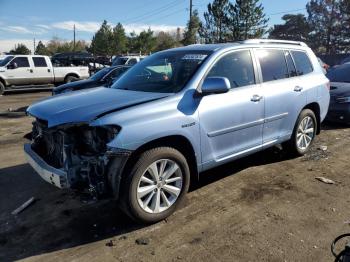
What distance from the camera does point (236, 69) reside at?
502 centimetres

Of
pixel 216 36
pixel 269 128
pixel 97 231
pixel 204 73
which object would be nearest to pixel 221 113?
pixel 204 73

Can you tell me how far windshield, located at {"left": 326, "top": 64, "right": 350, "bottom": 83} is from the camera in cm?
946

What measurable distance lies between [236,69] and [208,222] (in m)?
1.98

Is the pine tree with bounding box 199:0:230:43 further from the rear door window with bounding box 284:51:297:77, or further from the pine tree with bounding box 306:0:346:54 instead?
the rear door window with bounding box 284:51:297:77

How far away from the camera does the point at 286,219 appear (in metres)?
4.21

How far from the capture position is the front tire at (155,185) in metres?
3.86

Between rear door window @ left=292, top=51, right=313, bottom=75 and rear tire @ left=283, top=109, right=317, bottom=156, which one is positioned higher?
rear door window @ left=292, top=51, right=313, bottom=75

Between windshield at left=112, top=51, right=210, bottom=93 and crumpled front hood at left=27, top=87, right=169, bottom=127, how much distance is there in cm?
23

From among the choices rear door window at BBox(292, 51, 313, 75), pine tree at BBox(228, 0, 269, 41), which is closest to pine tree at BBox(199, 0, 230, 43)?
pine tree at BBox(228, 0, 269, 41)

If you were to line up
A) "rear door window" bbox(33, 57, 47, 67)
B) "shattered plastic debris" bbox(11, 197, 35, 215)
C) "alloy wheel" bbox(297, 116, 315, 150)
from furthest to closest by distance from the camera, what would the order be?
1. "rear door window" bbox(33, 57, 47, 67)
2. "alloy wheel" bbox(297, 116, 315, 150)
3. "shattered plastic debris" bbox(11, 197, 35, 215)

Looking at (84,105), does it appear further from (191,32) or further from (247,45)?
(191,32)

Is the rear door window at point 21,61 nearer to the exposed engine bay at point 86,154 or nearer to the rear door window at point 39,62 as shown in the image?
the rear door window at point 39,62

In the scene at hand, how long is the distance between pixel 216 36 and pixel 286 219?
3978cm

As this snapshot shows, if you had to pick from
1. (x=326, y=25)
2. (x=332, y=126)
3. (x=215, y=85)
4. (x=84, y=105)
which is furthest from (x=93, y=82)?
(x=326, y=25)
